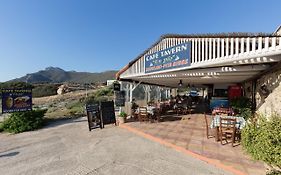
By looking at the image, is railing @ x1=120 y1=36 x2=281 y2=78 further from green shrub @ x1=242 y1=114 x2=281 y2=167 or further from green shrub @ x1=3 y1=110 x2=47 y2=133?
green shrub @ x1=3 y1=110 x2=47 y2=133

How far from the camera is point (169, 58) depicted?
279 inches

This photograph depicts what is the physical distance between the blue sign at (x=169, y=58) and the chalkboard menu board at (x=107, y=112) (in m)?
2.68

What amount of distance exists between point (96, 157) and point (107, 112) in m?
3.90

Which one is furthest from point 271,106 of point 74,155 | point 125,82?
point 125,82

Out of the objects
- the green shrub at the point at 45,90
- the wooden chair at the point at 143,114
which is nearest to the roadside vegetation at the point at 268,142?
the wooden chair at the point at 143,114

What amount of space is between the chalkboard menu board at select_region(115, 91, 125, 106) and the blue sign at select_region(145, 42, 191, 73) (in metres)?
2.48

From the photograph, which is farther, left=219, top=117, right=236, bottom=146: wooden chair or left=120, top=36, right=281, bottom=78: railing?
left=219, top=117, right=236, bottom=146: wooden chair

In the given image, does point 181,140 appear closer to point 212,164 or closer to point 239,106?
point 212,164

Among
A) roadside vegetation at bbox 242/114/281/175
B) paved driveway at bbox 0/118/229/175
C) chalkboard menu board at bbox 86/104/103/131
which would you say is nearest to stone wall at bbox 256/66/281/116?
roadside vegetation at bbox 242/114/281/175

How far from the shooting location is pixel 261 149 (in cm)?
283

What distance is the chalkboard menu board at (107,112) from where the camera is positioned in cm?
853

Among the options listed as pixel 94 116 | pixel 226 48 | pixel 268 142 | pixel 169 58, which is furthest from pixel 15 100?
pixel 268 142

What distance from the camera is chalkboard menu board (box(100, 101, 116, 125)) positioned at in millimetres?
8531

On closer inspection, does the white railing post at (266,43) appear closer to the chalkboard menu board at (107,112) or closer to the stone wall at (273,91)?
the stone wall at (273,91)
